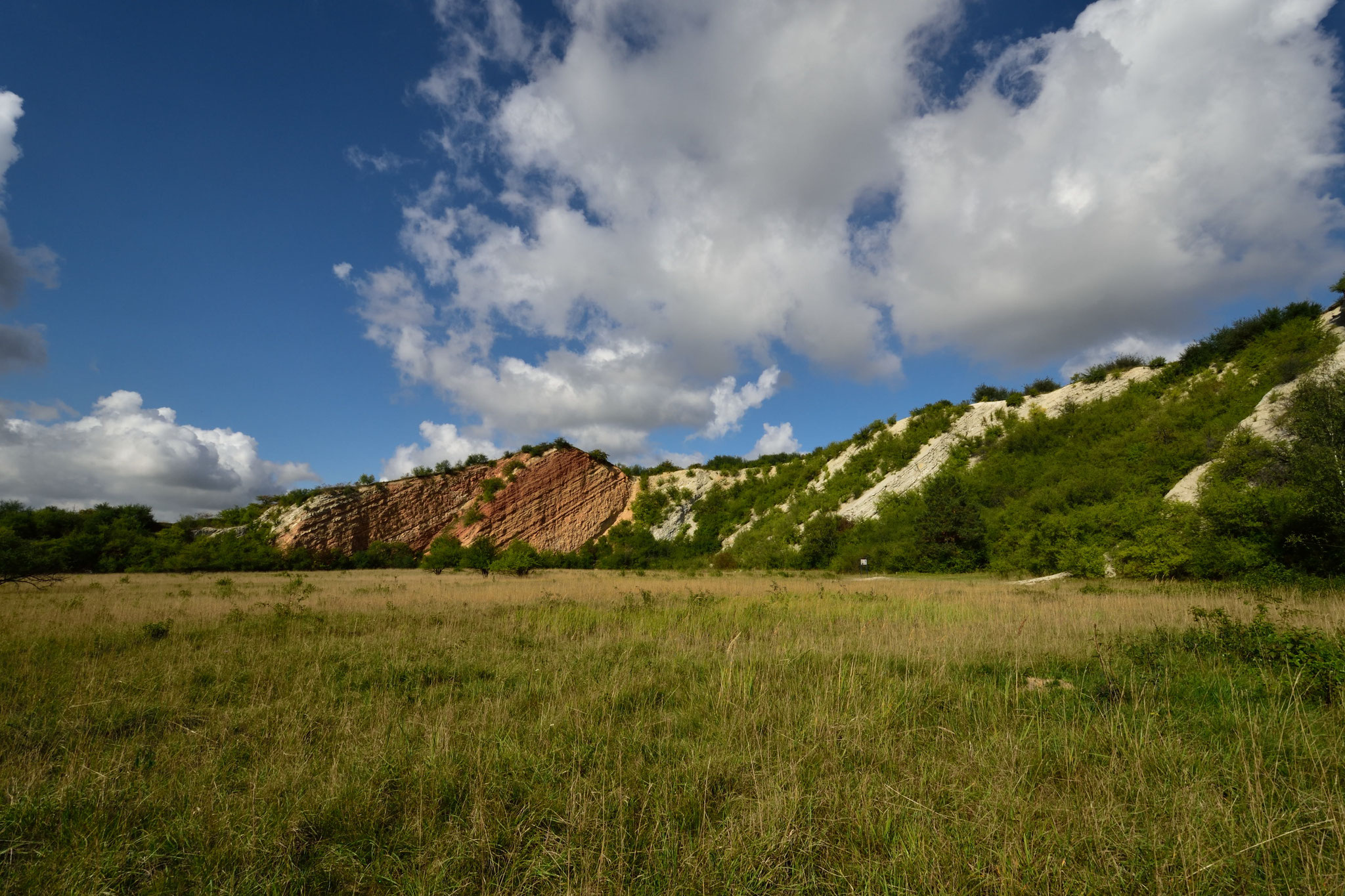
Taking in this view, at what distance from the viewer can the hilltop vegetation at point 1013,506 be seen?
58.3 ft

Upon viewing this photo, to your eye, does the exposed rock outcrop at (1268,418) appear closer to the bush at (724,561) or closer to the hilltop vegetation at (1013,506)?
the hilltop vegetation at (1013,506)

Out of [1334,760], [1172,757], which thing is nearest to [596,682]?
[1172,757]

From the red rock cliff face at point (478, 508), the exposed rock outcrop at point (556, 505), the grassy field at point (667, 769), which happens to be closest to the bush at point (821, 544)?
the exposed rock outcrop at point (556, 505)

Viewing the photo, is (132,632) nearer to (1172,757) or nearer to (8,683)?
(8,683)

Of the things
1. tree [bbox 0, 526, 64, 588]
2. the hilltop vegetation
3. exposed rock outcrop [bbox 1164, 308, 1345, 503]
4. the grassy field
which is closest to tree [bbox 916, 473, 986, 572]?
the hilltop vegetation

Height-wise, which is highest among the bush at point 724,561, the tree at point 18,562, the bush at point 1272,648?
the tree at point 18,562

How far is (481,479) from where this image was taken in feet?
171

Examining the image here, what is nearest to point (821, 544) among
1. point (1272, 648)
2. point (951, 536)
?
point (951, 536)

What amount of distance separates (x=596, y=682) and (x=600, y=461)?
5255 centimetres

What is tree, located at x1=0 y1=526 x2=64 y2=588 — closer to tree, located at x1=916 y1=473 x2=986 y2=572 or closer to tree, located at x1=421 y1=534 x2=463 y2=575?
tree, located at x1=421 y1=534 x2=463 y2=575

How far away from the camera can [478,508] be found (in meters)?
49.9

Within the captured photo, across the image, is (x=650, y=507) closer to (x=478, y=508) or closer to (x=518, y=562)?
(x=478, y=508)

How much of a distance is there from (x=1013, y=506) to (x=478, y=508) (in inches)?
1662

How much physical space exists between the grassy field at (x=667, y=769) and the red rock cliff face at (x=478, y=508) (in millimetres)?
39273
